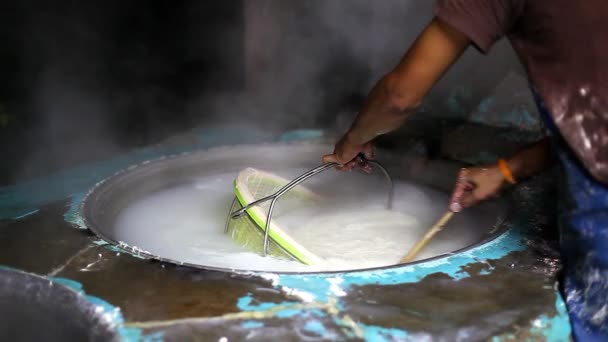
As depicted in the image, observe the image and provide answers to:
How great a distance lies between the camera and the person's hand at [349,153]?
6.43 feet

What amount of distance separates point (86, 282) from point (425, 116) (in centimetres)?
233

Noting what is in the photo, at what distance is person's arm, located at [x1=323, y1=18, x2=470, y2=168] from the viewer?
4.55 ft

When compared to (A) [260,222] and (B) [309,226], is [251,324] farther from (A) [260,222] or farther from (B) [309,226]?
(B) [309,226]

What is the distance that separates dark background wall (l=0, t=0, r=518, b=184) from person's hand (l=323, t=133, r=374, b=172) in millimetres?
1385

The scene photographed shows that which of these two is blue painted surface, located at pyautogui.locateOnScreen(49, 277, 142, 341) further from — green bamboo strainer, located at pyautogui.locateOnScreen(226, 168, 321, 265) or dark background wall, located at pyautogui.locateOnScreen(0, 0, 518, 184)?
dark background wall, located at pyautogui.locateOnScreen(0, 0, 518, 184)

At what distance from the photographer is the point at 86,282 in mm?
1573

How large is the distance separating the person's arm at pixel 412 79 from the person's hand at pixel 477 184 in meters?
0.29

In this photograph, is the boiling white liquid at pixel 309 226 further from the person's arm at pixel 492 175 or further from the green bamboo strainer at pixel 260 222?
the person's arm at pixel 492 175

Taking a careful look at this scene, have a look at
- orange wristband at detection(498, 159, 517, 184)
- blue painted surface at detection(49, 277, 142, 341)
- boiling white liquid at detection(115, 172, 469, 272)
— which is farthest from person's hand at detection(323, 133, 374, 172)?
blue painted surface at detection(49, 277, 142, 341)

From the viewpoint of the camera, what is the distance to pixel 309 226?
239 cm

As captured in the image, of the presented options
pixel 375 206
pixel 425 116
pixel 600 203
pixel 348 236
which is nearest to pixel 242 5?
pixel 425 116

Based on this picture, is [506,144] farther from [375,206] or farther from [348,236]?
[348,236]

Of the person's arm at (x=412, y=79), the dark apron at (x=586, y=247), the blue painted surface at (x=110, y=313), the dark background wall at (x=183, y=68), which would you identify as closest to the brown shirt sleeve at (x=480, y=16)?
the person's arm at (x=412, y=79)

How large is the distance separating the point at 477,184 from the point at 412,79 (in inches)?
18.6
